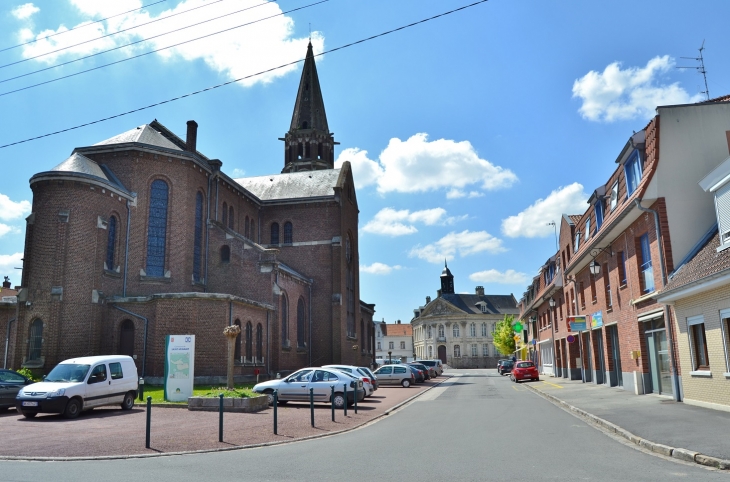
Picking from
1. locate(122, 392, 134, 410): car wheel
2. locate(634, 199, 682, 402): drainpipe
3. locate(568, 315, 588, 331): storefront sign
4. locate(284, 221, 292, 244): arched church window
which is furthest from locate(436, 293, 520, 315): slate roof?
locate(122, 392, 134, 410): car wheel

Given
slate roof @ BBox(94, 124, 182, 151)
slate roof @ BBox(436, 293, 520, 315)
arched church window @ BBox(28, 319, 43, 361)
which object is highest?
slate roof @ BBox(94, 124, 182, 151)

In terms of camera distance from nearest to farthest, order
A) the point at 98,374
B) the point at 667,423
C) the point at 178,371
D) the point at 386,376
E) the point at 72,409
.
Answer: the point at 667,423 → the point at 72,409 → the point at 98,374 → the point at 178,371 → the point at 386,376

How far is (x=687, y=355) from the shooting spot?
16.5 m

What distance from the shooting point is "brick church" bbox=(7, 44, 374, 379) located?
86.9 feet

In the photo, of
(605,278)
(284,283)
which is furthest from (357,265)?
(605,278)

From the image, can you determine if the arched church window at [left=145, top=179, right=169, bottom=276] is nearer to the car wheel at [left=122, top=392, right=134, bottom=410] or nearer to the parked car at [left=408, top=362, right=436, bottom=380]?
the car wheel at [left=122, top=392, right=134, bottom=410]

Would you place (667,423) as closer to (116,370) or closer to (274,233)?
(116,370)

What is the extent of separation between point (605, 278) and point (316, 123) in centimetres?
3770

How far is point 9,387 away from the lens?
1775cm

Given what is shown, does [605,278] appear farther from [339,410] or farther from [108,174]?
[108,174]

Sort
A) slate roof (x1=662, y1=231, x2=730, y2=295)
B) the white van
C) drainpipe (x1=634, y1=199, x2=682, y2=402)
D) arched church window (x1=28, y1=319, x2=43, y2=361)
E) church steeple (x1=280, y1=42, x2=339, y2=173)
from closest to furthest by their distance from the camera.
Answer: slate roof (x1=662, y1=231, x2=730, y2=295), the white van, drainpipe (x1=634, y1=199, x2=682, y2=402), arched church window (x1=28, y1=319, x2=43, y2=361), church steeple (x1=280, y1=42, x2=339, y2=173)

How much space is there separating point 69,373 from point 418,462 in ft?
40.3

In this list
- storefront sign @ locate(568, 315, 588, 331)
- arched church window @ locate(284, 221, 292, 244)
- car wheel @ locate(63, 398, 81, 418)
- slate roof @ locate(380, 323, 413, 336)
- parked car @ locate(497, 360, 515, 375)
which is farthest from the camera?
slate roof @ locate(380, 323, 413, 336)

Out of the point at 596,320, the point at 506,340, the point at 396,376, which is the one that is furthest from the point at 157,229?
the point at 506,340
